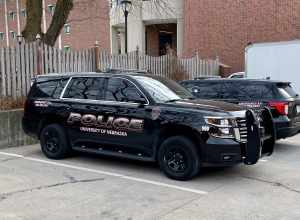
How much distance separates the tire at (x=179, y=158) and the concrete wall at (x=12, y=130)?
4.38 metres

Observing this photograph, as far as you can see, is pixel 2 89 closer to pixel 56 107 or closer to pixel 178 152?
pixel 56 107

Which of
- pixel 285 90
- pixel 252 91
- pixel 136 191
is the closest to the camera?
pixel 136 191

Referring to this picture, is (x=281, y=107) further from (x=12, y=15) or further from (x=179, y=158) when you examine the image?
(x=12, y=15)

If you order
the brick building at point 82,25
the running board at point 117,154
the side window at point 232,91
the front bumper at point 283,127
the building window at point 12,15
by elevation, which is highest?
the building window at point 12,15

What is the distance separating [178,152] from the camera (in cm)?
732

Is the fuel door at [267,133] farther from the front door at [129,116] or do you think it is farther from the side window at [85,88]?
the side window at [85,88]

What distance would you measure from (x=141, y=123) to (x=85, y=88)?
1.62 meters

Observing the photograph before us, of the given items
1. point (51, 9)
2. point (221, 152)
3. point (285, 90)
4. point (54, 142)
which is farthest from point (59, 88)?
point (51, 9)

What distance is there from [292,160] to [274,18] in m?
19.7

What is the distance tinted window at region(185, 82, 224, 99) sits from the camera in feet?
37.1

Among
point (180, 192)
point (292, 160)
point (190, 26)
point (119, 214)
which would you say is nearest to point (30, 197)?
point (119, 214)

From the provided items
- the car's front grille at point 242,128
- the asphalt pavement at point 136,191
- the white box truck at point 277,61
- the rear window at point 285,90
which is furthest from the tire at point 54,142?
the white box truck at point 277,61

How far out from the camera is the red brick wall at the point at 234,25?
88.3 ft

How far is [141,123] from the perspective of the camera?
25.2 ft
